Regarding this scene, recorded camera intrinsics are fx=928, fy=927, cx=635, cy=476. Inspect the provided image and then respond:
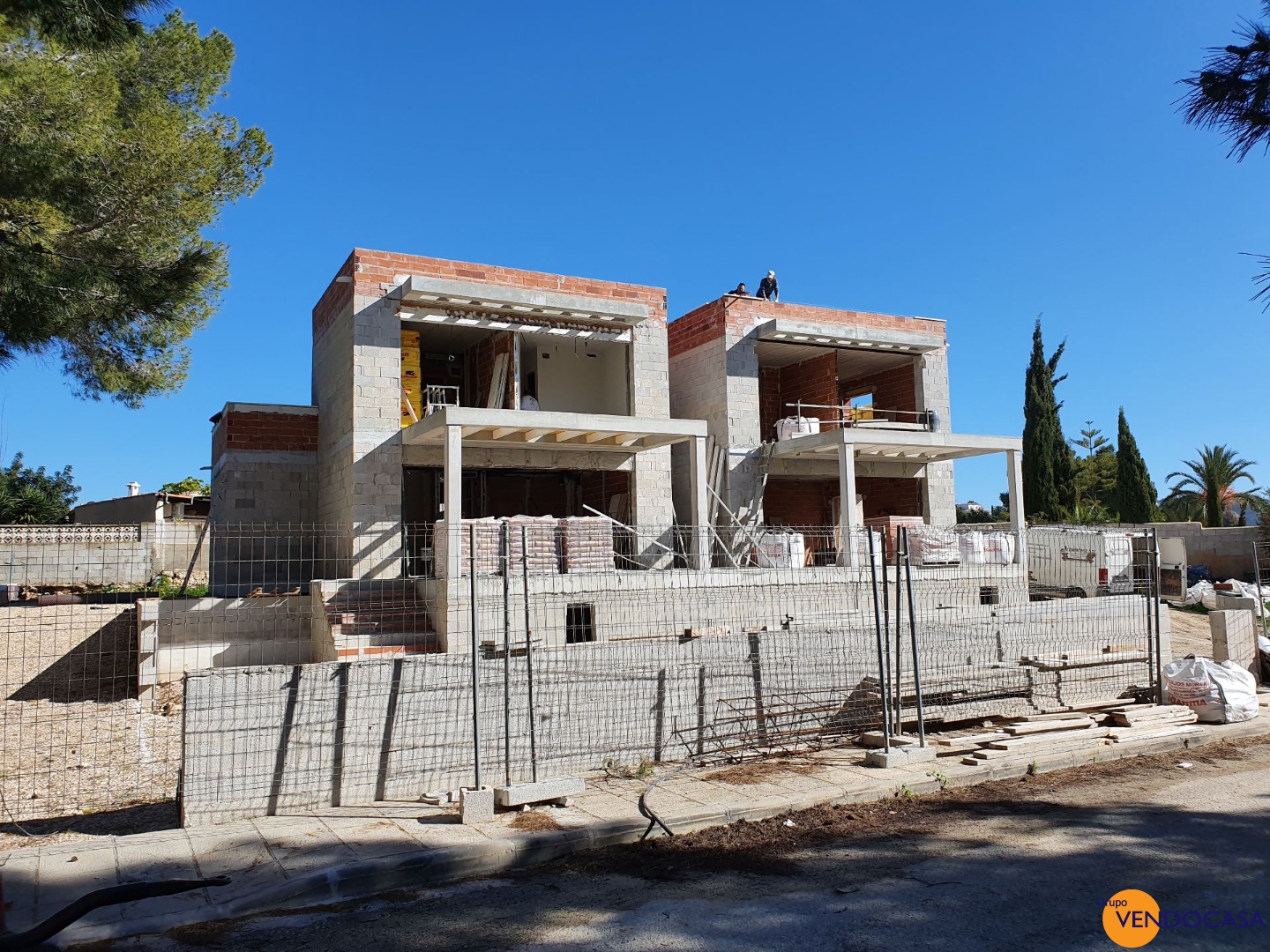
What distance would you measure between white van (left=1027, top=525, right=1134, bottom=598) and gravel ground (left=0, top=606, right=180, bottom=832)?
17.8m

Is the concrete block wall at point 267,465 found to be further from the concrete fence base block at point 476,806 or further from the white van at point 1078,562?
the white van at point 1078,562

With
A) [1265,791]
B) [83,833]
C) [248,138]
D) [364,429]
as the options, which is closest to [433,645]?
[364,429]

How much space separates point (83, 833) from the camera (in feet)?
25.4

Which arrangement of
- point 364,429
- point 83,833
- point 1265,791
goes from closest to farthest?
point 83,833, point 1265,791, point 364,429

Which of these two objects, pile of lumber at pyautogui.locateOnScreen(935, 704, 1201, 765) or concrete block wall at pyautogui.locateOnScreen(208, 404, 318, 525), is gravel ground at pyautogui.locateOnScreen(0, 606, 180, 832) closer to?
concrete block wall at pyautogui.locateOnScreen(208, 404, 318, 525)

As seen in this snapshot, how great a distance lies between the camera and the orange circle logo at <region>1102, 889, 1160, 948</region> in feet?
16.4

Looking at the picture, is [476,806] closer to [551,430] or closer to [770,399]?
[551,430]

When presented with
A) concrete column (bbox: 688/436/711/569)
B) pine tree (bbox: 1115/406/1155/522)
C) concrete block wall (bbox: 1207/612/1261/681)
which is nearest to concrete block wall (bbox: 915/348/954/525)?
concrete column (bbox: 688/436/711/569)

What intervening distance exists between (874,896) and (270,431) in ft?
56.4

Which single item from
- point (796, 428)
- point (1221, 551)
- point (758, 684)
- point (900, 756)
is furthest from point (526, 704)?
point (1221, 551)

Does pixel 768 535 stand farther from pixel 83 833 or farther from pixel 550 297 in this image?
pixel 83 833

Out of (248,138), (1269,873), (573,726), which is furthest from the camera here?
(248,138)

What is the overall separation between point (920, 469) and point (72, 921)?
832 inches

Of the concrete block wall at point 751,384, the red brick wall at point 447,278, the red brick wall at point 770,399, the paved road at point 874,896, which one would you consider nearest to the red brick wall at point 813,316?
the concrete block wall at point 751,384
